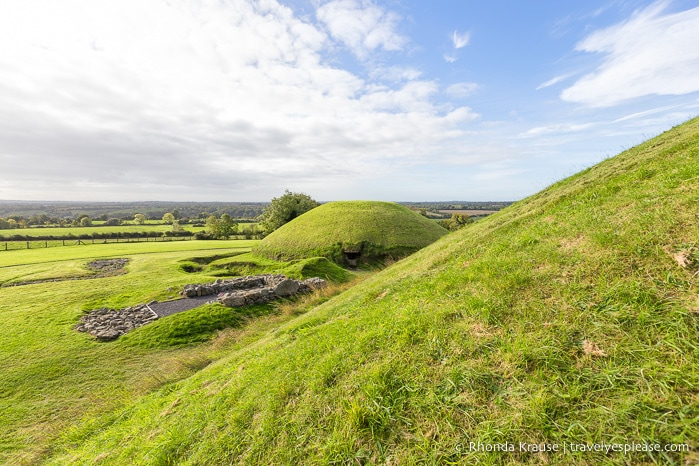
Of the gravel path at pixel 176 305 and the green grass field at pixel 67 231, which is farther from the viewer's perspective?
the green grass field at pixel 67 231

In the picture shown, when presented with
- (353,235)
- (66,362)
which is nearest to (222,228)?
(353,235)

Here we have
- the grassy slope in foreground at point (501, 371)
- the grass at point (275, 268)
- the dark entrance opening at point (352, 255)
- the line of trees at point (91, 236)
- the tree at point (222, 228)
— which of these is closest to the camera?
the grassy slope in foreground at point (501, 371)

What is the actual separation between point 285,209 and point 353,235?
26.5m

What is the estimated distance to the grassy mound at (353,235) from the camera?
34250mm

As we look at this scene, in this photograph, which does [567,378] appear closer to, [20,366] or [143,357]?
[143,357]

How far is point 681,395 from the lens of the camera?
279 centimetres

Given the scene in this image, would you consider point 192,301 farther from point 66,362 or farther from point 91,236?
point 91,236

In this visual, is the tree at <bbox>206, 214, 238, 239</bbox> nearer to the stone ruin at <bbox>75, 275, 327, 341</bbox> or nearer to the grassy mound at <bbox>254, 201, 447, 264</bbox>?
the grassy mound at <bbox>254, 201, 447, 264</bbox>

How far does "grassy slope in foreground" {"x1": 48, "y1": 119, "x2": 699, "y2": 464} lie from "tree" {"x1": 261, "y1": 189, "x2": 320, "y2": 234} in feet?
167

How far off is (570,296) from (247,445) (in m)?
5.94

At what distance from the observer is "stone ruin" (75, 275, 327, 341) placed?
14.8 metres

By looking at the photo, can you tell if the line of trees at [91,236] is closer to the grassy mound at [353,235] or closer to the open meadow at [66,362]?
the grassy mound at [353,235]

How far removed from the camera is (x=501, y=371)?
12.7 ft

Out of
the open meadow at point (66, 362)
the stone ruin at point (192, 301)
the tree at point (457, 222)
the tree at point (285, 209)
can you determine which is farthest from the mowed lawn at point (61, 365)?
the tree at point (457, 222)
